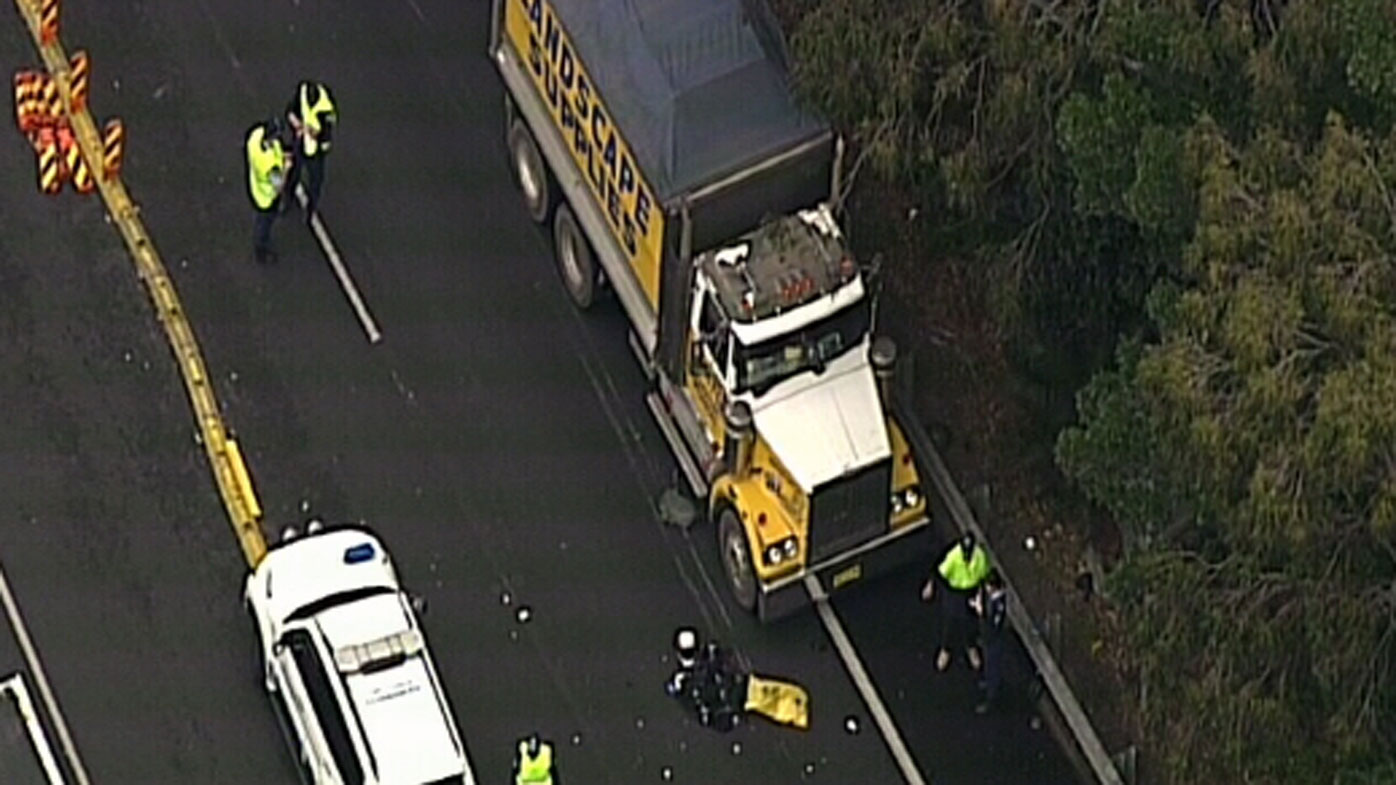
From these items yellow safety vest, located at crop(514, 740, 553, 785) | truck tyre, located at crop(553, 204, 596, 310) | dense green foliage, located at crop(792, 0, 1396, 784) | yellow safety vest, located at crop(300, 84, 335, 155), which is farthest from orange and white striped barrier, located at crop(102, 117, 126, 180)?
dense green foliage, located at crop(792, 0, 1396, 784)

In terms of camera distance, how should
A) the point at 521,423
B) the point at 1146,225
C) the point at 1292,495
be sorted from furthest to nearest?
1. the point at 521,423
2. the point at 1146,225
3. the point at 1292,495

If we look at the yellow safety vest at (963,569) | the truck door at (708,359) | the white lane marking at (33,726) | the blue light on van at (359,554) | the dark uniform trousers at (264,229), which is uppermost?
the dark uniform trousers at (264,229)

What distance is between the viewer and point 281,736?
85.1 feet

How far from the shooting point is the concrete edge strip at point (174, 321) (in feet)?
89.8

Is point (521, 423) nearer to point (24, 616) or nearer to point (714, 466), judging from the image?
point (714, 466)

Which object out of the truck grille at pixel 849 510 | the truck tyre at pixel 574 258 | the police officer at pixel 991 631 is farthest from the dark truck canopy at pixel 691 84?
the police officer at pixel 991 631

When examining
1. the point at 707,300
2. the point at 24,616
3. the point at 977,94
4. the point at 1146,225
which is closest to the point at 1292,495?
the point at 1146,225

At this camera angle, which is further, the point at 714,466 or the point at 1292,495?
the point at 714,466

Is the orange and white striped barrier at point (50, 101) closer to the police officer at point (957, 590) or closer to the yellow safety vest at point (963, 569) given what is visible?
the police officer at point (957, 590)

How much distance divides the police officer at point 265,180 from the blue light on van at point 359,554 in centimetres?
411

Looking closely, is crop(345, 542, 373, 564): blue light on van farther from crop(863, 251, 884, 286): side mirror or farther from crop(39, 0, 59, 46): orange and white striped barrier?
crop(39, 0, 59, 46): orange and white striped barrier

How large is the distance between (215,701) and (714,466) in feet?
14.4

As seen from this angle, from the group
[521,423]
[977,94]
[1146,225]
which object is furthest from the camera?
[521,423]

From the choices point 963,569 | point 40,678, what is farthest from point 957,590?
point 40,678
